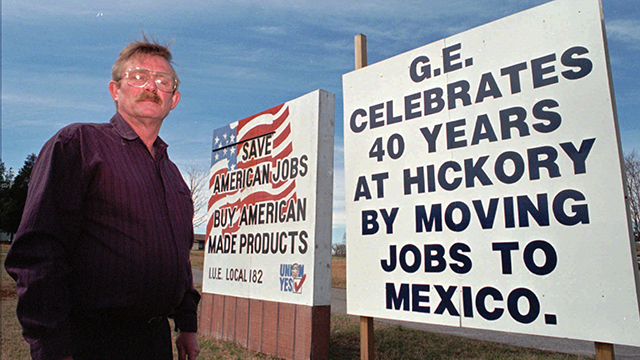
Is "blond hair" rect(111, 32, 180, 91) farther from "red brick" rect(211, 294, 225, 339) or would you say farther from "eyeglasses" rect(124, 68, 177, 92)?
"red brick" rect(211, 294, 225, 339)

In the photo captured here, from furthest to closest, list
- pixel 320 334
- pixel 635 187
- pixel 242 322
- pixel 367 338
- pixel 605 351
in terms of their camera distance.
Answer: pixel 635 187
pixel 242 322
pixel 320 334
pixel 367 338
pixel 605 351

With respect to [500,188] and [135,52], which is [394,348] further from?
[135,52]

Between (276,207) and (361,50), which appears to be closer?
(361,50)

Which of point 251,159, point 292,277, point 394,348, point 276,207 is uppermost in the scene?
point 251,159

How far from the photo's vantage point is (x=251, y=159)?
6301 millimetres

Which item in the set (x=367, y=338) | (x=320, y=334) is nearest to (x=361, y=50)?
(x=367, y=338)

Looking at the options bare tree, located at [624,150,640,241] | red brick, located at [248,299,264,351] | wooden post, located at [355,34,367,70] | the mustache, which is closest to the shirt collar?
the mustache

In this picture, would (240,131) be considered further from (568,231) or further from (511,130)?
(568,231)

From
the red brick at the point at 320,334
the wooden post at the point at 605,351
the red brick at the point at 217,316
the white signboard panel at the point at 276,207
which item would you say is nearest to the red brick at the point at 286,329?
the white signboard panel at the point at 276,207

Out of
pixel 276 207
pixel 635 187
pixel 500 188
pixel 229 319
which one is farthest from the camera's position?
pixel 635 187

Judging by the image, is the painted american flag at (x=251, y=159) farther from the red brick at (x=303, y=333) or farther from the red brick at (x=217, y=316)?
the red brick at (x=303, y=333)

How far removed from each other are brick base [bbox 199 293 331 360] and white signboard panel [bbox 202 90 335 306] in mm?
119

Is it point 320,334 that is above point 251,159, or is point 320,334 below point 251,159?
below

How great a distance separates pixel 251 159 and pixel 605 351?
4.72 meters
